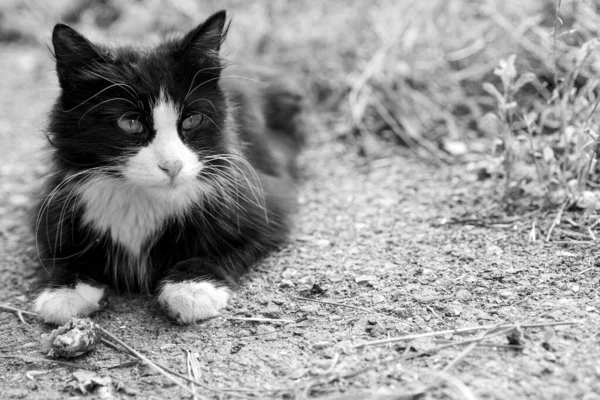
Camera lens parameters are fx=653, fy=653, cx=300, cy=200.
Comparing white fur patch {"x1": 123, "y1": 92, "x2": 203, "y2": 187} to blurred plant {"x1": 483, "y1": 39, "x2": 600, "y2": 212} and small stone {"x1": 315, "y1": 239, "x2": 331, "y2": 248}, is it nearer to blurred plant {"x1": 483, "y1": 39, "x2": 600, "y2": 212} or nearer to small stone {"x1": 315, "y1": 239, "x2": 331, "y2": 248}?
small stone {"x1": 315, "y1": 239, "x2": 331, "y2": 248}

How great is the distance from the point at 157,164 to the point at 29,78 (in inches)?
146

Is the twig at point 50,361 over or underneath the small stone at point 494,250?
underneath

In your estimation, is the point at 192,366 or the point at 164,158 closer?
the point at 192,366

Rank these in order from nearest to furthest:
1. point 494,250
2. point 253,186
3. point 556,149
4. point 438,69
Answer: point 494,250 < point 253,186 < point 556,149 < point 438,69

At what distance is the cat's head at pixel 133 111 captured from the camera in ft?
7.38

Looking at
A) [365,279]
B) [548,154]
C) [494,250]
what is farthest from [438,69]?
[365,279]

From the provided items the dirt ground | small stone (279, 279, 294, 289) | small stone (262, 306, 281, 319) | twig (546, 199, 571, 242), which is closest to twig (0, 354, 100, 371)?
the dirt ground

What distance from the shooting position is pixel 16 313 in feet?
8.18

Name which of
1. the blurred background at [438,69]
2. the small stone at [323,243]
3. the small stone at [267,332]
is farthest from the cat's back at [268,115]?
the small stone at [267,332]

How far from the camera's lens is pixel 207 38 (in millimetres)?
2447

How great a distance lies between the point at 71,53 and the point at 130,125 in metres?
0.33

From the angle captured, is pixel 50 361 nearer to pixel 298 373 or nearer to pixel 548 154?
pixel 298 373

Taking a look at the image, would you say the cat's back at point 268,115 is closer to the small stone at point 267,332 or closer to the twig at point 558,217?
the small stone at point 267,332

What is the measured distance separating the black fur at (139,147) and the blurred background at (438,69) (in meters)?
1.11
